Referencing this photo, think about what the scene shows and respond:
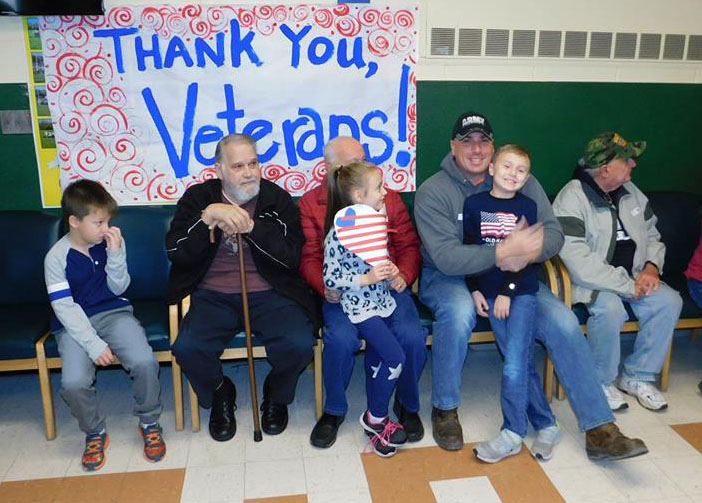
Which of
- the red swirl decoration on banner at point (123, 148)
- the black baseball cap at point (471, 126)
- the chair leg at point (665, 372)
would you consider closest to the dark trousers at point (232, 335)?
the red swirl decoration on banner at point (123, 148)

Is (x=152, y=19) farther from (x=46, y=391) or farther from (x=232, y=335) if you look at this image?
(x=46, y=391)

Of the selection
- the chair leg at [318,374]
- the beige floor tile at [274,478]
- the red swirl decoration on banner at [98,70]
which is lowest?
the beige floor tile at [274,478]

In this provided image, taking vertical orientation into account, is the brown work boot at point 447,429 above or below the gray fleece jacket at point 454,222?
below

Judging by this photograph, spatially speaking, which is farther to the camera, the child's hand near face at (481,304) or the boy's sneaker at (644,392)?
the boy's sneaker at (644,392)

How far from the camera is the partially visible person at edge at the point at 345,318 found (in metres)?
2.37

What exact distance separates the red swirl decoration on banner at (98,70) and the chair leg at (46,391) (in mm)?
1332

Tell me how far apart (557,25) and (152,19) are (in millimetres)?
2139

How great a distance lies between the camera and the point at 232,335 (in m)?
2.44

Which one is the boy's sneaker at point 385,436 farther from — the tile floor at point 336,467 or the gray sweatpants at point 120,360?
the gray sweatpants at point 120,360

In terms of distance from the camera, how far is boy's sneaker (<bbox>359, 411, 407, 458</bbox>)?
2283 millimetres

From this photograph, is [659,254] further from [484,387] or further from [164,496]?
[164,496]

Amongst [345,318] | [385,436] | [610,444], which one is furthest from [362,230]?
[610,444]

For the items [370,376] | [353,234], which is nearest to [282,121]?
[353,234]

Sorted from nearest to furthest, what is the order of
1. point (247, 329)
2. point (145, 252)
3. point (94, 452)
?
point (94, 452)
point (247, 329)
point (145, 252)
